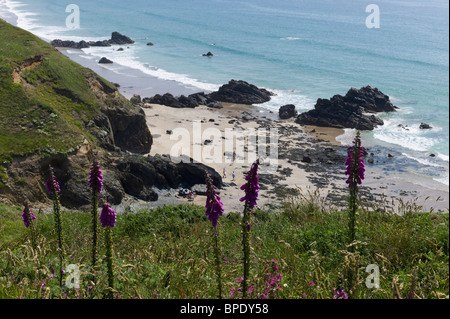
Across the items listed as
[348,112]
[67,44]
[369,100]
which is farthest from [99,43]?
[348,112]

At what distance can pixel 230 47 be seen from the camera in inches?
3915

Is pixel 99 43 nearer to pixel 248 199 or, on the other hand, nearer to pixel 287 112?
pixel 287 112

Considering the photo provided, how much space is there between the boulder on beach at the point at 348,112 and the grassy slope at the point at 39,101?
89.4 ft

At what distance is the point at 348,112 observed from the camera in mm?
50406

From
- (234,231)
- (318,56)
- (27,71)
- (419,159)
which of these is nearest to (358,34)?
(318,56)

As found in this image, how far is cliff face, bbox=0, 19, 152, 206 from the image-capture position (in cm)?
2044

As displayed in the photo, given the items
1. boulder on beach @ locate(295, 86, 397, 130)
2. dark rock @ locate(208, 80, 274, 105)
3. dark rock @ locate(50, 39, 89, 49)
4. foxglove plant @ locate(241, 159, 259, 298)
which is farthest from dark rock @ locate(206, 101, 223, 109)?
foxglove plant @ locate(241, 159, 259, 298)

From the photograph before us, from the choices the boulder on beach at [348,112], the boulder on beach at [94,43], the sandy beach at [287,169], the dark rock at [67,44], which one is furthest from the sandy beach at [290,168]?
the boulder on beach at [94,43]

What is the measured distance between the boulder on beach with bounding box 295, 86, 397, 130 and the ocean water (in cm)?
171

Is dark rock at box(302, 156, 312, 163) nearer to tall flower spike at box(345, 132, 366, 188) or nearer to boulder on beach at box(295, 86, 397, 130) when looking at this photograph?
boulder on beach at box(295, 86, 397, 130)

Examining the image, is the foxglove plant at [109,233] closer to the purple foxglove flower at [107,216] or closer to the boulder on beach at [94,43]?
the purple foxglove flower at [107,216]

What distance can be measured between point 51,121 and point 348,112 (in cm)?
3604

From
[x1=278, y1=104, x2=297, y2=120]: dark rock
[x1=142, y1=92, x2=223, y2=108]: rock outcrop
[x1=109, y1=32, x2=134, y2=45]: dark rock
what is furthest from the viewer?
[x1=109, y1=32, x2=134, y2=45]: dark rock

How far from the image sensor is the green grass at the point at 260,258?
207 inches
